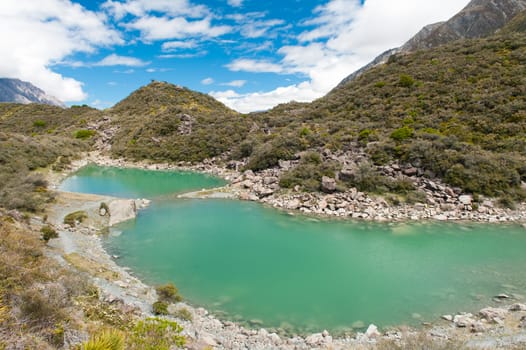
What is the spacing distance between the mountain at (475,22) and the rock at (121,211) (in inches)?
2792

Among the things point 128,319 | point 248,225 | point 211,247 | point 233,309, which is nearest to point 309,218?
point 248,225

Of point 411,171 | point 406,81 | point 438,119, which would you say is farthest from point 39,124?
point 438,119

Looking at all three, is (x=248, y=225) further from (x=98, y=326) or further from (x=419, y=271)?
(x=98, y=326)

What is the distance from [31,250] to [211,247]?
870 cm

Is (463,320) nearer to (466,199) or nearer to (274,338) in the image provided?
(274,338)

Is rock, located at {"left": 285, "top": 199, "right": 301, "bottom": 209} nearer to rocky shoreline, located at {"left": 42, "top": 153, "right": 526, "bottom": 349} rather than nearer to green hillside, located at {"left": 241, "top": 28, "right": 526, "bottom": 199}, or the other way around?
green hillside, located at {"left": 241, "top": 28, "right": 526, "bottom": 199}

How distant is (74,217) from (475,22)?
96475 millimetres

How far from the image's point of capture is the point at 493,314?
32.3 feet

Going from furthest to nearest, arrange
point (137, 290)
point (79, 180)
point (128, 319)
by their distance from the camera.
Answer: point (79, 180) → point (137, 290) → point (128, 319)

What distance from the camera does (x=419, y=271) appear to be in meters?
13.9

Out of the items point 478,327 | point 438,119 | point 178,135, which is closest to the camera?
point 478,327

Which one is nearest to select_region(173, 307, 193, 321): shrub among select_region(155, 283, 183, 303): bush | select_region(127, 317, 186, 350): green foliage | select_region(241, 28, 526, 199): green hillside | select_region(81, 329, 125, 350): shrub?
select_region(155, 283, 183, 303): bush

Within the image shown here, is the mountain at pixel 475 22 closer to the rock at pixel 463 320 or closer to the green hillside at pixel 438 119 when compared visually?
the green hillside at pixel 438 119

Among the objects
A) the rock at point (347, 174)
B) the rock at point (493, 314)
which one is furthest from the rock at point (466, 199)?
the rock at point (493, 314)
